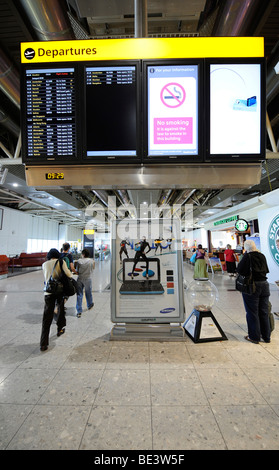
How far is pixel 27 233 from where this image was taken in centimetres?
1906

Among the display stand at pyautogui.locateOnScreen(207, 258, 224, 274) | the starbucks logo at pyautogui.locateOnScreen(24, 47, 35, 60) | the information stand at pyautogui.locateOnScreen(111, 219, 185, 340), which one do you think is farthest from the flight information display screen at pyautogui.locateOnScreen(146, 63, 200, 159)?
the display stand at pyautogui.locateOnScreen(207, 258, 224, 274)

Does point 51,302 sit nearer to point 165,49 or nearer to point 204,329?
point 204,329

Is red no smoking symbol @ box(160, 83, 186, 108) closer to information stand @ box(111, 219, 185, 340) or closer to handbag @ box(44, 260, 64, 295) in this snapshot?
information stand @ box(111, 219, 185, 340)

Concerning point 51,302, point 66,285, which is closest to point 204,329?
point 66,285

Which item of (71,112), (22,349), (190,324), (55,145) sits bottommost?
(22,349)

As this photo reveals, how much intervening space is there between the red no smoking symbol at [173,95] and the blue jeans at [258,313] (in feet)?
10.0

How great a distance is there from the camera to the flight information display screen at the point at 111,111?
84.1 inches

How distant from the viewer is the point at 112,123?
7.05 feet

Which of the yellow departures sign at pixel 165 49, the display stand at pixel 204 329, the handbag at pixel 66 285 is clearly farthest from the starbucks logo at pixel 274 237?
the handbag at pixel 66 285

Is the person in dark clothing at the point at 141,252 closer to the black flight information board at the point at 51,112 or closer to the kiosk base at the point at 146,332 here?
the kiosk base at the point at 146,332

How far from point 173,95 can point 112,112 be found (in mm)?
674
